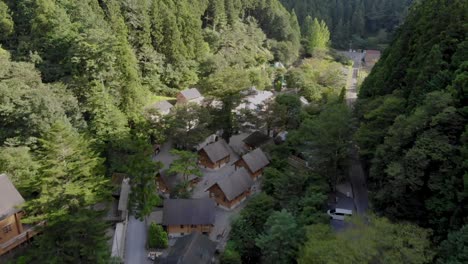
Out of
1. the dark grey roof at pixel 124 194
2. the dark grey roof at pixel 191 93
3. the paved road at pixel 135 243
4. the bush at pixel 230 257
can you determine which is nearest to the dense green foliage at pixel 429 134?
the bush at pixel 230 257

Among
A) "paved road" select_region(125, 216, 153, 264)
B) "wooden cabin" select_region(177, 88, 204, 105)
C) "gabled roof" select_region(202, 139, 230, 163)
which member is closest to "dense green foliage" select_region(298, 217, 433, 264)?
"paved road" select_region(125, 216, 153, 264)

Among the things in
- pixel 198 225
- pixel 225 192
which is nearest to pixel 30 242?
pixel 198 225

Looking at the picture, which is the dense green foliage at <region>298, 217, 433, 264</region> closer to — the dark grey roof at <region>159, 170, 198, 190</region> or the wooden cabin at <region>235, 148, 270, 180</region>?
the dark grey roof at <region>159, 170, 198, 190</region>

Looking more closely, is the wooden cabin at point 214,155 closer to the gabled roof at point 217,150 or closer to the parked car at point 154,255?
the gabled roof at point 217,150

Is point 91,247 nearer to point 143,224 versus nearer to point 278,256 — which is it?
point 143,224

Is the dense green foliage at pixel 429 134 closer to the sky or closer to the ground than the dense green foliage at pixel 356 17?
closer to the ground

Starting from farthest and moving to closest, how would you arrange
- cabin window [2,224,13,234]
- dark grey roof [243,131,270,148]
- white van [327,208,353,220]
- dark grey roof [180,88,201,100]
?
dark grey roof [180,88,201,100] → dark grey roof [243,131,270,148] → white van [327,208,353,220] → cabin window [2,224,13,234]

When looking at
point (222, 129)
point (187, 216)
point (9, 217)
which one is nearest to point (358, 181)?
point (187, 216)
